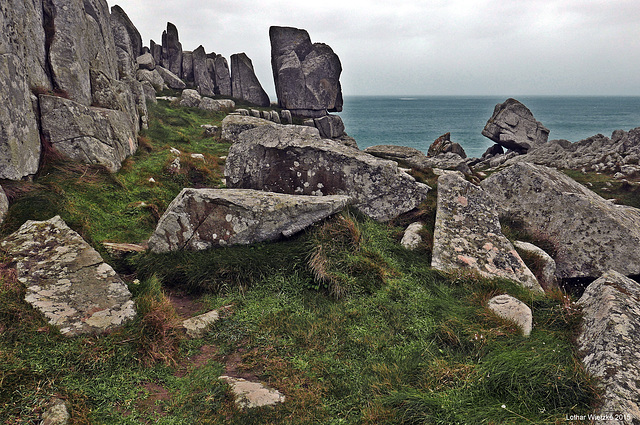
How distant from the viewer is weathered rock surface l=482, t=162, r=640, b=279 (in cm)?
707

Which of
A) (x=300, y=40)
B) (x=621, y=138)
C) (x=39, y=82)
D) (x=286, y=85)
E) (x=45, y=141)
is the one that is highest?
(x=300, y=40)

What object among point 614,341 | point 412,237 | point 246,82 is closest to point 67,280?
point 412,237

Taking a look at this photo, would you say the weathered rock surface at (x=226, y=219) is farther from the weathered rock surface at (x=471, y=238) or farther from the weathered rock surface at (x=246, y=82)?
the weathered rock surface at (x=246, y=82)

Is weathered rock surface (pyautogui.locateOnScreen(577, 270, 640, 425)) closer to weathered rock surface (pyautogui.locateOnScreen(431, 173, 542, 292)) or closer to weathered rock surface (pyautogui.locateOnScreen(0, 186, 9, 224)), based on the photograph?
weathered rock surface (pyautogui.locateOnScreen(431, 173, 542, 292))

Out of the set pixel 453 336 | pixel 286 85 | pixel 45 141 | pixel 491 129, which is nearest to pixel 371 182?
pixel 453 336

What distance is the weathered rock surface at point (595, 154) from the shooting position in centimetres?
2954

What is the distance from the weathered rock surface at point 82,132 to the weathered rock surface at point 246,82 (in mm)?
39695

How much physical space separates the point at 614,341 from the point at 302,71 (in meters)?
49.2

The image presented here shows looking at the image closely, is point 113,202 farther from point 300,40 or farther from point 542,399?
point 300,40

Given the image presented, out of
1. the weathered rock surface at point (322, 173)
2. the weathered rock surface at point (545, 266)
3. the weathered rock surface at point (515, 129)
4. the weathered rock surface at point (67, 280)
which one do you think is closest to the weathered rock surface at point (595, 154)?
the weathered rock surface at point (515, 129)

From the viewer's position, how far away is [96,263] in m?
5.57

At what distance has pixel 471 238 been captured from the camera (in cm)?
703

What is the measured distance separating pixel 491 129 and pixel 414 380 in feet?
192

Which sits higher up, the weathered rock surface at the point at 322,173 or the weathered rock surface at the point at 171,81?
the weathered rock surface at the point at 171,81
